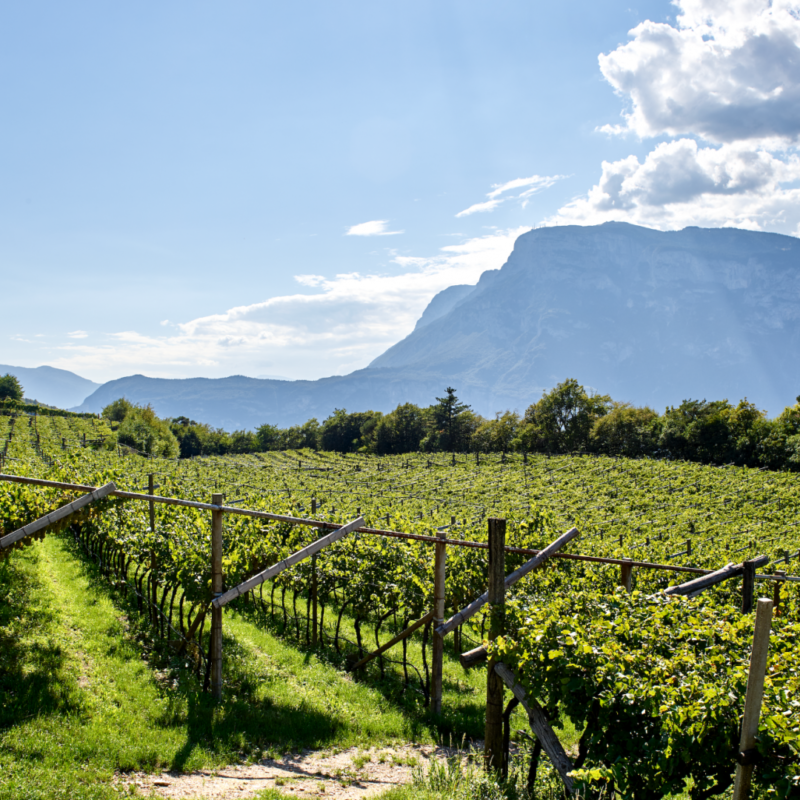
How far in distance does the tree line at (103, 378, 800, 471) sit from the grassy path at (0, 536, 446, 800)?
5381 centimetres

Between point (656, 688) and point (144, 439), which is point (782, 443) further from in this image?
point (144, 439)

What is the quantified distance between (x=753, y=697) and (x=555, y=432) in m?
72.7

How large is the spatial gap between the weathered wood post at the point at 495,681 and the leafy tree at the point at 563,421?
6919 cm

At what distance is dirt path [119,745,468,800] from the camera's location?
14.6ft

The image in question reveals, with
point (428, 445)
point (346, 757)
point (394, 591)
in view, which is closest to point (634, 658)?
point (346, 757)

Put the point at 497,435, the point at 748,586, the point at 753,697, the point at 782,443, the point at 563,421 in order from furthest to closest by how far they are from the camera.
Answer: the point at 497,435 < the point at 563,421 < the point at 782,443 < the point at 748,586 < the point at 753,697

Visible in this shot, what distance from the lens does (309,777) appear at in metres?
4.93

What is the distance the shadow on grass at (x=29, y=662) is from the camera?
16.5 ft

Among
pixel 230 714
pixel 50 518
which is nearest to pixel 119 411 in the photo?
pixel 50 518

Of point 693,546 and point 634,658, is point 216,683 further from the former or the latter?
point 693,546

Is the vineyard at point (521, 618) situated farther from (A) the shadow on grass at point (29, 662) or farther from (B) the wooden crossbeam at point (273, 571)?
(A) the shadow on grass at point (29, 662)

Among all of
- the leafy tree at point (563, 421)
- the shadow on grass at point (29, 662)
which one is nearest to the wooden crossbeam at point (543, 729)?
the shadow on grass at point (29, 662)

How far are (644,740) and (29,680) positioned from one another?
593 centimetres

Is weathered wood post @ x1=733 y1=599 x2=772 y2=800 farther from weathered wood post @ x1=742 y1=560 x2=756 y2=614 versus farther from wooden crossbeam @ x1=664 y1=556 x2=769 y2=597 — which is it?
wooden crossbeam @ x1=664 y1=556 x2=769 y2=597
